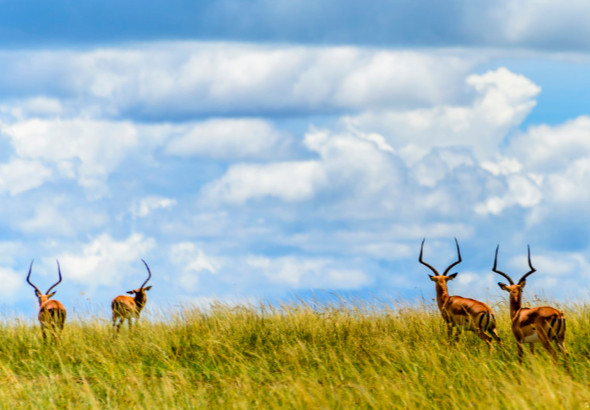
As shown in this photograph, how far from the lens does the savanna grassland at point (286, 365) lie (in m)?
8.95

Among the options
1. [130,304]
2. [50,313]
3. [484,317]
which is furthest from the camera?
[130,304]

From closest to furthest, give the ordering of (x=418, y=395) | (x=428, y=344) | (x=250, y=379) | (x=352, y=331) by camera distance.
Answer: (x=418, y=395) → (x=250, y=379) → (x=428, y=344) → (x=352, y=331)

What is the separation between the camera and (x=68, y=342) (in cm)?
1403

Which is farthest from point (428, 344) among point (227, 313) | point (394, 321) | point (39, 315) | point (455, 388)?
point (39, 315)

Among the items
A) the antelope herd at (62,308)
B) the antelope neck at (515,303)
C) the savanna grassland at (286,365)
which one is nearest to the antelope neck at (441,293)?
the savanna grassland at (286,365)

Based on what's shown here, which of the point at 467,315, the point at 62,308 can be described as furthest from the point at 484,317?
the point at 62,308

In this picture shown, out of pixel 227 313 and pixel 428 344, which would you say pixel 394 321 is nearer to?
pixel 428 344

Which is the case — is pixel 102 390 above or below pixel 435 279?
below

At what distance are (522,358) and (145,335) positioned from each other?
707 cm

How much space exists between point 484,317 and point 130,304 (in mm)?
9191

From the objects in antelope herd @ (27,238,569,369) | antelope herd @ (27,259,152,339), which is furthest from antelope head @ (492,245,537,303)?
antelope herd @ (27,259,152,339)

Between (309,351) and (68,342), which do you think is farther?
(68,342)

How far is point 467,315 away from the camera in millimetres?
12422

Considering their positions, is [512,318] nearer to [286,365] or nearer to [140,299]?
[286,365]
